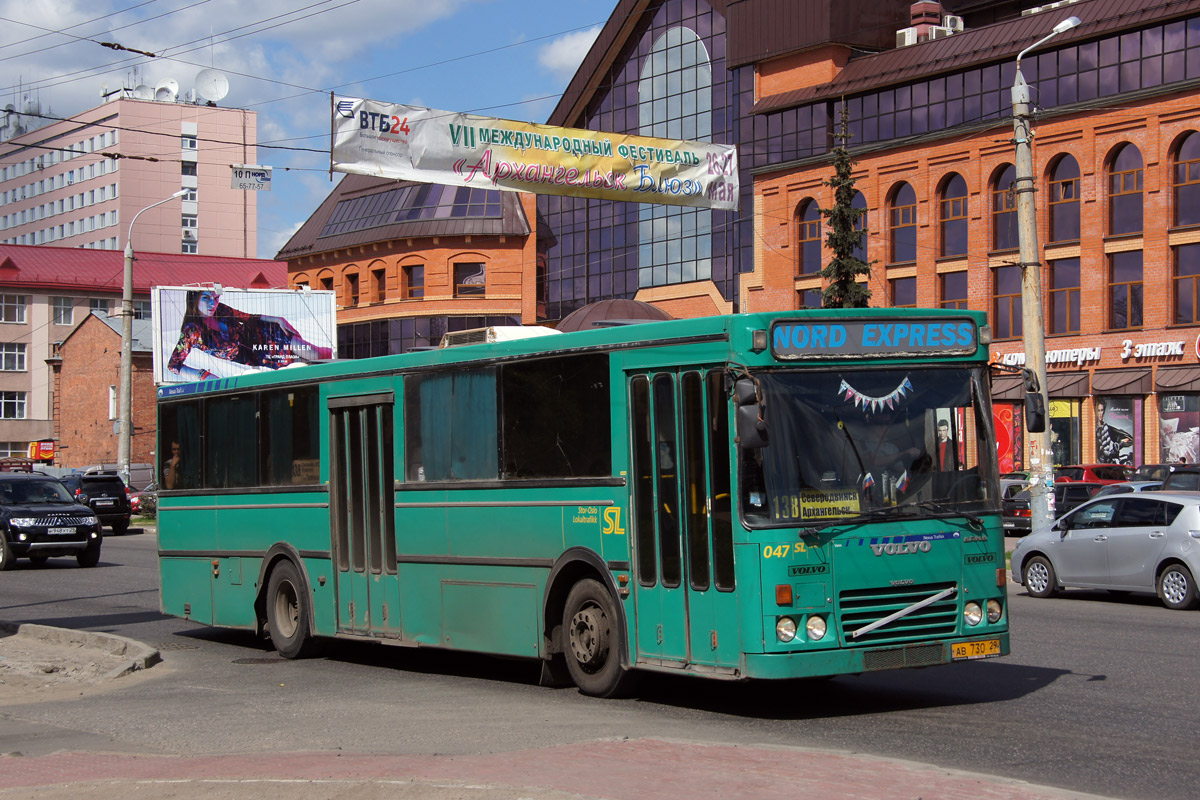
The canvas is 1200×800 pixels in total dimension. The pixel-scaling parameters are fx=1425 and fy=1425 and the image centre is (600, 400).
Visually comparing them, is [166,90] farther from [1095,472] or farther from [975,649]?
[975,649]

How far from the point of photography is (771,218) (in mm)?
59156

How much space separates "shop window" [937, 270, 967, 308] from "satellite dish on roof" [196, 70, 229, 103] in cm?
8484

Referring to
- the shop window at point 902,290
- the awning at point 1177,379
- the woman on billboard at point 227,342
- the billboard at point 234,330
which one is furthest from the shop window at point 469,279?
the awning at point 1177,379

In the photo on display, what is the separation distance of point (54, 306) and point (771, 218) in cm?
6553

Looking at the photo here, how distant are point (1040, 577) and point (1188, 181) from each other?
29169mm

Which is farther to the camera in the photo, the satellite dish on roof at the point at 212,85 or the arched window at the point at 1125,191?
the satellite dish on roof at the point at 212,85

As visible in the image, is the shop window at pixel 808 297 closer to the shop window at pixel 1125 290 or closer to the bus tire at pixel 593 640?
the shop window at pixel 1125 290

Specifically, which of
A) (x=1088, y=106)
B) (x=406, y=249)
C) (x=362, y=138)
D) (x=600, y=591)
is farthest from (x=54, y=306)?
(x=600, y=591)

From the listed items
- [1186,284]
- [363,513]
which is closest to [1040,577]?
[363,513]

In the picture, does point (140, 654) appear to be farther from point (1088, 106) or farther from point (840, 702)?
point (1088, 106)

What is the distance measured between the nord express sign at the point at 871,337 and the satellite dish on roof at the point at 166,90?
129361 millimetres

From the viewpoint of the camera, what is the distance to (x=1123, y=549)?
19.1 meters

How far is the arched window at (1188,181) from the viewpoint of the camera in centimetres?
4500

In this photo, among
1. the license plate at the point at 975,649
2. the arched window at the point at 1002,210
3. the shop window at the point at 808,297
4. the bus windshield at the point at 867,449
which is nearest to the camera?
the bus windshield at the point at 867,449
